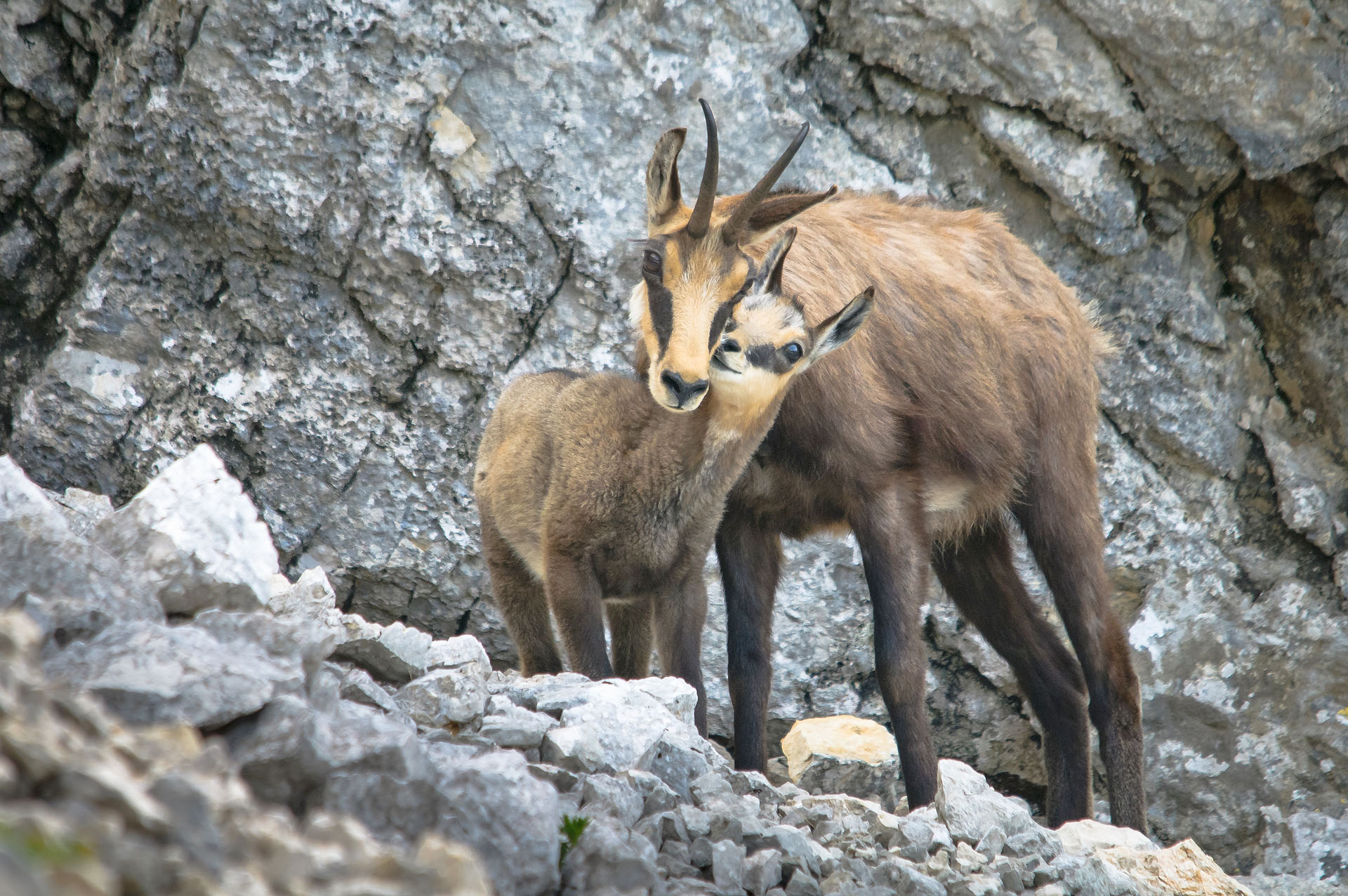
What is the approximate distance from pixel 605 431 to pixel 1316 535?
447 centimetres

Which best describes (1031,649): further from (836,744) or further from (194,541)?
(194,541)

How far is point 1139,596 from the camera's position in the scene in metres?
6.47

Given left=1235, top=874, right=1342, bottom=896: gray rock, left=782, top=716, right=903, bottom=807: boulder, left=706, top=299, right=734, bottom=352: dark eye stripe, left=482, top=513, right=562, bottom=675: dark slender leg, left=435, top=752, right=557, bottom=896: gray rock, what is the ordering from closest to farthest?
1. left=435, top=752, right=557, bottom=896: gray rock
2. left=706, top=299, right=734, bottom=352: dark eye stripe
3. left=482, top=513, right=562, bottom=675: dark slender leg
4. left=782, top=716, right=903, bottom=807: boulder
5. left=1235, top=874, right=1342, bottom=896: gray rock

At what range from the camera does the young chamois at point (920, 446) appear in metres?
4.22

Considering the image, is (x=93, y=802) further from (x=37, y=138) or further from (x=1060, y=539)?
(x=37, y=138)

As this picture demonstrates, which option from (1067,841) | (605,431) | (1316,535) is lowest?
(1067,841)

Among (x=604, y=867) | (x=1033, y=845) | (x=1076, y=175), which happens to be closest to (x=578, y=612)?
(x=1033, y=845)

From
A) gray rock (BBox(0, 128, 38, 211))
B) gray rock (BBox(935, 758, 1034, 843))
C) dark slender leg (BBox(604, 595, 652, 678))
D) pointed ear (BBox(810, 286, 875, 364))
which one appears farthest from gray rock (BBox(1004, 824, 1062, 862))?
gray rock (BBox(0, 128, 38, 211))

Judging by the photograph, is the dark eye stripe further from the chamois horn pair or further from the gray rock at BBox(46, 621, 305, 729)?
the gray rock at BBox(46, 621, 305, 729)

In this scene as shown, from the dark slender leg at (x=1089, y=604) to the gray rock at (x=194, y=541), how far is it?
11.1ft

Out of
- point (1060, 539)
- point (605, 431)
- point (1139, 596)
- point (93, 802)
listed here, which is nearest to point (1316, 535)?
point (1139, 596)

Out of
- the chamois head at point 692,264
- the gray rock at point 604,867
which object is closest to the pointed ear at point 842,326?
the chamois head at point 692,264

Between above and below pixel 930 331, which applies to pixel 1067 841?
below

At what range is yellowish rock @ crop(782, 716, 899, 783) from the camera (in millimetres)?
4711
